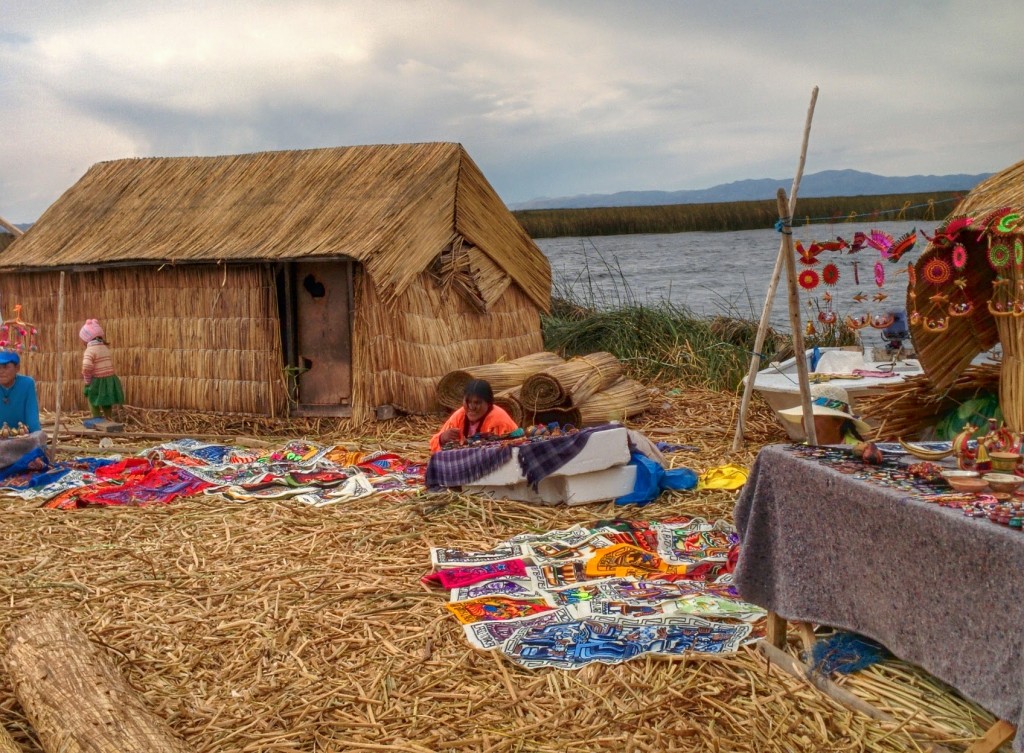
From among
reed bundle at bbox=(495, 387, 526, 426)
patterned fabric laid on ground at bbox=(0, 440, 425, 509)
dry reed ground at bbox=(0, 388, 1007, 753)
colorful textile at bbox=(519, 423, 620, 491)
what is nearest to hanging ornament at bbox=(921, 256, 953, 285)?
dry reed ground at bbox=(0, 388, 1007, 753)

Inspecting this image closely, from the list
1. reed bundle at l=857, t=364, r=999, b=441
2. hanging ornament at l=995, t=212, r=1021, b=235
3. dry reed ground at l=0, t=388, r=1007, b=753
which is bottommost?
dry reed ground at l=0, t=388, r=1007, b=753

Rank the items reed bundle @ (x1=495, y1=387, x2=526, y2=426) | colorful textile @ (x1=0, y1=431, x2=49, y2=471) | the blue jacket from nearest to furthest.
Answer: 1. colorful textile @ (x1=0, y1=431, x2=49, y2=471)
2. the blue jacket
3. reed bundle @ (x1=495, y1=387, x2=526, y2=426)

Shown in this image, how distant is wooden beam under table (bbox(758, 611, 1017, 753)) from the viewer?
2.83m

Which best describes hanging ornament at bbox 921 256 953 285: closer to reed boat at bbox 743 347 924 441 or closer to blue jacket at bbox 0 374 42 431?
reed boat at bbox 743 347 924 441

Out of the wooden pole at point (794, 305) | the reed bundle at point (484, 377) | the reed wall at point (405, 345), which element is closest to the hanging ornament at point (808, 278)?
the wooden pole at point (794, 305)

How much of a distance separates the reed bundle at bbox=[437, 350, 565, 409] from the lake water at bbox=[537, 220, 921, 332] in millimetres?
5576

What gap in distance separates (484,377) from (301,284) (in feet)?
7.47

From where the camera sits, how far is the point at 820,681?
357 cm

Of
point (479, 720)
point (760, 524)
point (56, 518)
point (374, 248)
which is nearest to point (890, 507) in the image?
point (760, 524)

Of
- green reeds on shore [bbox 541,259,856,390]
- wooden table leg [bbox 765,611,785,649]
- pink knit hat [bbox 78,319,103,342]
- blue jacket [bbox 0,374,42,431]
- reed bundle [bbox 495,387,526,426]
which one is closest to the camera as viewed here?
wooden table leg [bbox 765,611,785,649]

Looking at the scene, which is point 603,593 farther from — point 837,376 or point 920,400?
point 837,376

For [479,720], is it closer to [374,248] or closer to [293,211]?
[374,248]

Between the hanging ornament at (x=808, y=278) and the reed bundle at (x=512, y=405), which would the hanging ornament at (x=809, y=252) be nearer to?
the hanging ornament at (x=808, y=278)

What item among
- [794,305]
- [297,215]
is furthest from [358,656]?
[297,215]
